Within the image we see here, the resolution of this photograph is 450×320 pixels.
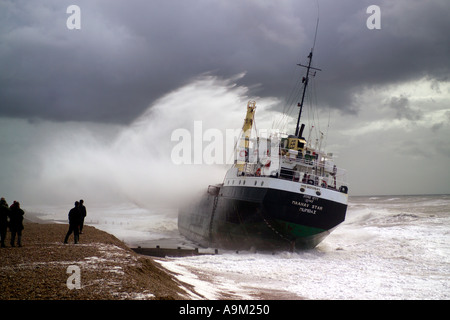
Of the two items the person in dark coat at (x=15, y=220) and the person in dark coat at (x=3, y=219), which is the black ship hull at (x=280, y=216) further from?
the person in dark coat at (x=3, y=219)

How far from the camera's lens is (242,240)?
2688 centimetres

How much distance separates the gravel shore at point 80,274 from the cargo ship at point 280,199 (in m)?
12.1

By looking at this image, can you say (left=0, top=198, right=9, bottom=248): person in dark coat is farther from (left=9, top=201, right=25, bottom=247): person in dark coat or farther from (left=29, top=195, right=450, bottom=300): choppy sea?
(left=29, top=195, right=450, bottom=300): choppy sea

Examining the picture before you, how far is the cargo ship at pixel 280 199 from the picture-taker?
2380cm

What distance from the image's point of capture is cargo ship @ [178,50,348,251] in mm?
23797

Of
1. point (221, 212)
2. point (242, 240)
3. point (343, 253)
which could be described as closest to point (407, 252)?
point (343, 253)

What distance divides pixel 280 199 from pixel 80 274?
15965 millimetres

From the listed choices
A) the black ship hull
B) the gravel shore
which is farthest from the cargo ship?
the gravel shore

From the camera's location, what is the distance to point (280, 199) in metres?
23.6

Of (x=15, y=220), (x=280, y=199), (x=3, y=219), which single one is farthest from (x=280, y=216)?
(x=3, y=219)

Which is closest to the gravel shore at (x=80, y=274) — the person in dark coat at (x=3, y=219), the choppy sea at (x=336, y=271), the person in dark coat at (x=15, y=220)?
the person in dark coat at (x=3, y=219)

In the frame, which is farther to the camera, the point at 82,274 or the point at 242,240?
the point at 242,240
